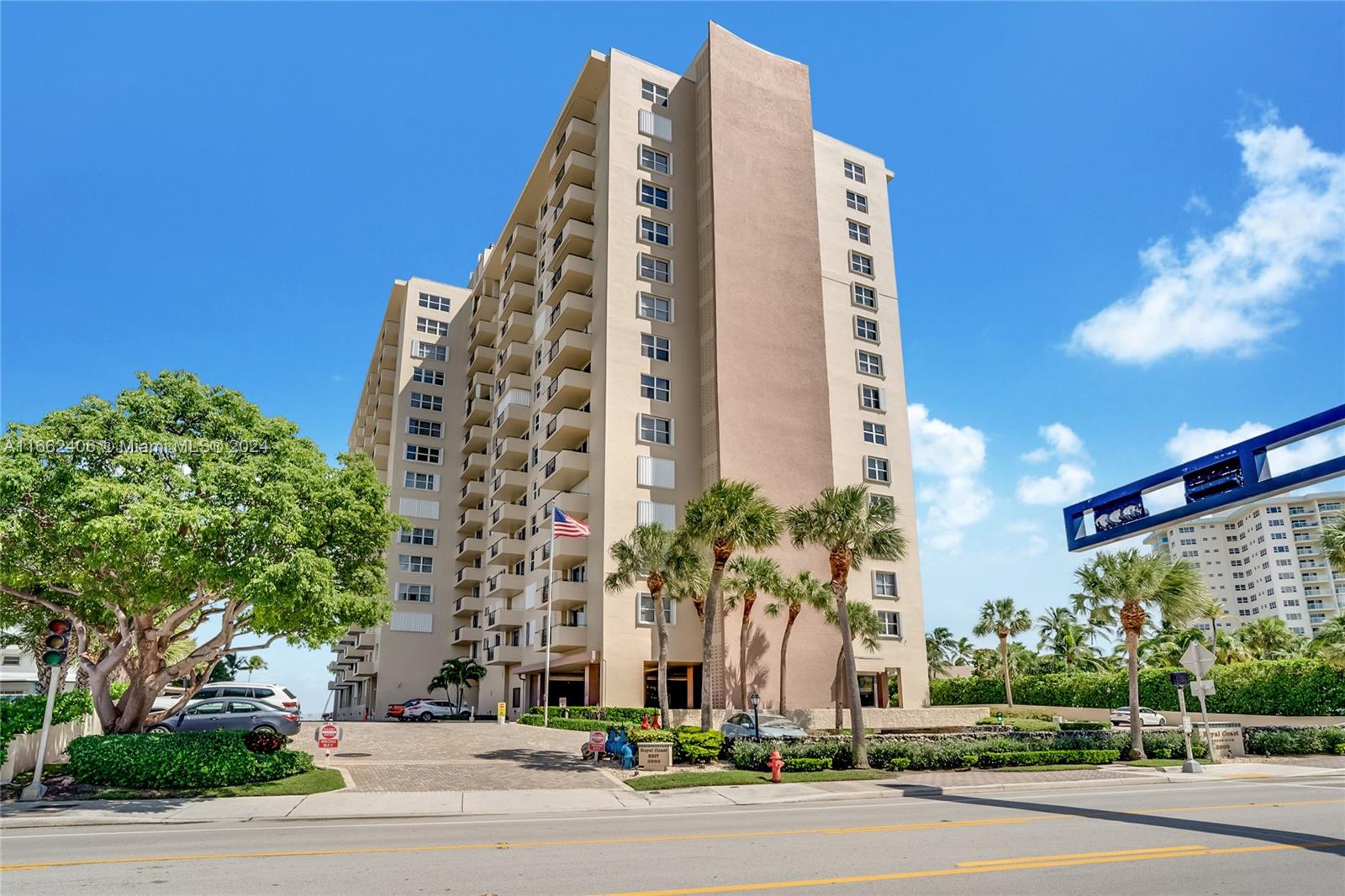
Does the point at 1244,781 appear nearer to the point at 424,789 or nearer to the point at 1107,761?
the point at 1107,761

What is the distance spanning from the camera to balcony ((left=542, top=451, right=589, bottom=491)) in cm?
5038

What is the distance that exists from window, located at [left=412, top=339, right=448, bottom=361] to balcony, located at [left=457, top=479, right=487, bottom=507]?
13316 millimetres

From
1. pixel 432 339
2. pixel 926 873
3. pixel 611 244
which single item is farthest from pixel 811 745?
pixel 432 339

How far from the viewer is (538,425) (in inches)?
2306

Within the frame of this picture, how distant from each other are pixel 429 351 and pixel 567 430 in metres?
Result: 31.9

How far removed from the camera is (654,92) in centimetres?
5709

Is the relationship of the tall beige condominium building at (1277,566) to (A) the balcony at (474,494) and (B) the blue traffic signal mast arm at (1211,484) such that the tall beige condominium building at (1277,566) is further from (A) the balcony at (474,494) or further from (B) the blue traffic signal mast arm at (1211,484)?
(B) the blue traffic signal mast arm at (1211,484)

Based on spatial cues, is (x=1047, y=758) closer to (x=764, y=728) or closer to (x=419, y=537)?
(x=764, y=728)

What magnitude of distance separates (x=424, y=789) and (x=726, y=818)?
9272 millimetres

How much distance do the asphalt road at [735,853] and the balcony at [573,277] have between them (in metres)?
41.0

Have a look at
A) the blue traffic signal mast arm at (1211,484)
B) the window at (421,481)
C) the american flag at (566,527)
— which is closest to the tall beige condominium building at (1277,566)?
the window at (421,481)

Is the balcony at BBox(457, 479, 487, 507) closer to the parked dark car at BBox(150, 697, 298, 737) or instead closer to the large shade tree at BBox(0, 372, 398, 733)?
the parked dark car at BBox(150, 697, 298, 737)

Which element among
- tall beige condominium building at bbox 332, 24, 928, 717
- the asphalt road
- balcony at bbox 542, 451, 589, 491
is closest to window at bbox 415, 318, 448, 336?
tall beige condominium building at bbox 332, 24, 928, 717

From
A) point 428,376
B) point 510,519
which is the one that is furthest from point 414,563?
point 428,376
